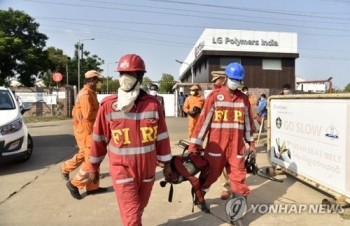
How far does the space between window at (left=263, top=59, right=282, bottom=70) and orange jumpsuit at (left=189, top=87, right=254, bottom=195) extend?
26.9m

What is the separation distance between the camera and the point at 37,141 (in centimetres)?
1161

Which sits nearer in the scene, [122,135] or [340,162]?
[122,135]

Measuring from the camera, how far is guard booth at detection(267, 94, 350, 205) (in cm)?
455

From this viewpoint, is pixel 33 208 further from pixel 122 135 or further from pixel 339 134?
pixel 339 134

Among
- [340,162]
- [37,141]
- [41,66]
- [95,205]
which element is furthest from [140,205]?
[41,66]

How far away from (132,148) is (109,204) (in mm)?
2237

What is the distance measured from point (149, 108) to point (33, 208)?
2881 millimetres

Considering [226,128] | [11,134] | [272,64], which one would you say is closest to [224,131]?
[226,128]

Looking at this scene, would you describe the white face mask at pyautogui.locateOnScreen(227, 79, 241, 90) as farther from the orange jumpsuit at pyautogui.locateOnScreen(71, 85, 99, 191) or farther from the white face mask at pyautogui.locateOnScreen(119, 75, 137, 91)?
the orange jumpsuit at pyautogui.locateOnScreen(71, 85, 99, 191)

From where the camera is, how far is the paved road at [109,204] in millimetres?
4371

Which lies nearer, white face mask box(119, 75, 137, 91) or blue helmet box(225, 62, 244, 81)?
white face mask box(119, 75, 137, 91)

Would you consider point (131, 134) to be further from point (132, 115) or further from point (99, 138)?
point (99, 138)

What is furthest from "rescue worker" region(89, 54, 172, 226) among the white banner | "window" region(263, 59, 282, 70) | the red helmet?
"window" region(263, 59, 282, 70)

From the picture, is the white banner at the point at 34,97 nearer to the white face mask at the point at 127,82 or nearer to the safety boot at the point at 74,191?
the safety boot at the point at 74,191
